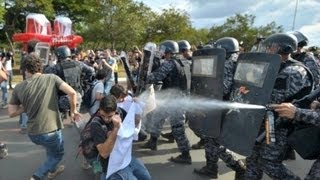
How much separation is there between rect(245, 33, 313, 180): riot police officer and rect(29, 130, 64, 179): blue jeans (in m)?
2.31

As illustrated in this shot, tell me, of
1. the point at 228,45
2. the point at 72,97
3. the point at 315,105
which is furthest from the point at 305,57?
the point at 72,97

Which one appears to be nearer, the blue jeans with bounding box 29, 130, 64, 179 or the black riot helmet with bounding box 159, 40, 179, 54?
the blue jeans with bounding box 29, 130, 64, 179

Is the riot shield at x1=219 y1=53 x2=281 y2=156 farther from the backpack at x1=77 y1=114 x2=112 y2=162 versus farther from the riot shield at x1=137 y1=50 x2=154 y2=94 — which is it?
the riot shield at x1=137 y1=50 x2=154 y2=94

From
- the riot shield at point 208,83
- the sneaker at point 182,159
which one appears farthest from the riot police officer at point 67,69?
the riot shield at point 208,83

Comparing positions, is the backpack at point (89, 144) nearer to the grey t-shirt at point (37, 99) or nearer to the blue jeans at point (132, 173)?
the blue jeans at point (132, 173)

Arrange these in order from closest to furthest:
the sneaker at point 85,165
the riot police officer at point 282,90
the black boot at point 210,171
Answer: the riot police officer at point 282,90 < the black boot at point 210,171 < the sneaker at point 85,165

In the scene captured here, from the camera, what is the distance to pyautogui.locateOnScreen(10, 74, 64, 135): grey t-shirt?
497 cm

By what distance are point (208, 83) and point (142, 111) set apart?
852mm

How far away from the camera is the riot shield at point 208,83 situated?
16.0ft

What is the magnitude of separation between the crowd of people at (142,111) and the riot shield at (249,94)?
186mm

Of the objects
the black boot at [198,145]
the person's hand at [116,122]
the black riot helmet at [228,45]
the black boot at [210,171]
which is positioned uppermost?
the black riot helmet at [228,45]

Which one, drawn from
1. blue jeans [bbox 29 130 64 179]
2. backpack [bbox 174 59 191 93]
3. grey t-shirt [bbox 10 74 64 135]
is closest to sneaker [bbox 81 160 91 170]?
blue jeans [bbox 29 130 64 179]

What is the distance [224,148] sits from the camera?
5.32 m

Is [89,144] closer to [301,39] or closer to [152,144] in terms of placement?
[152,144]
